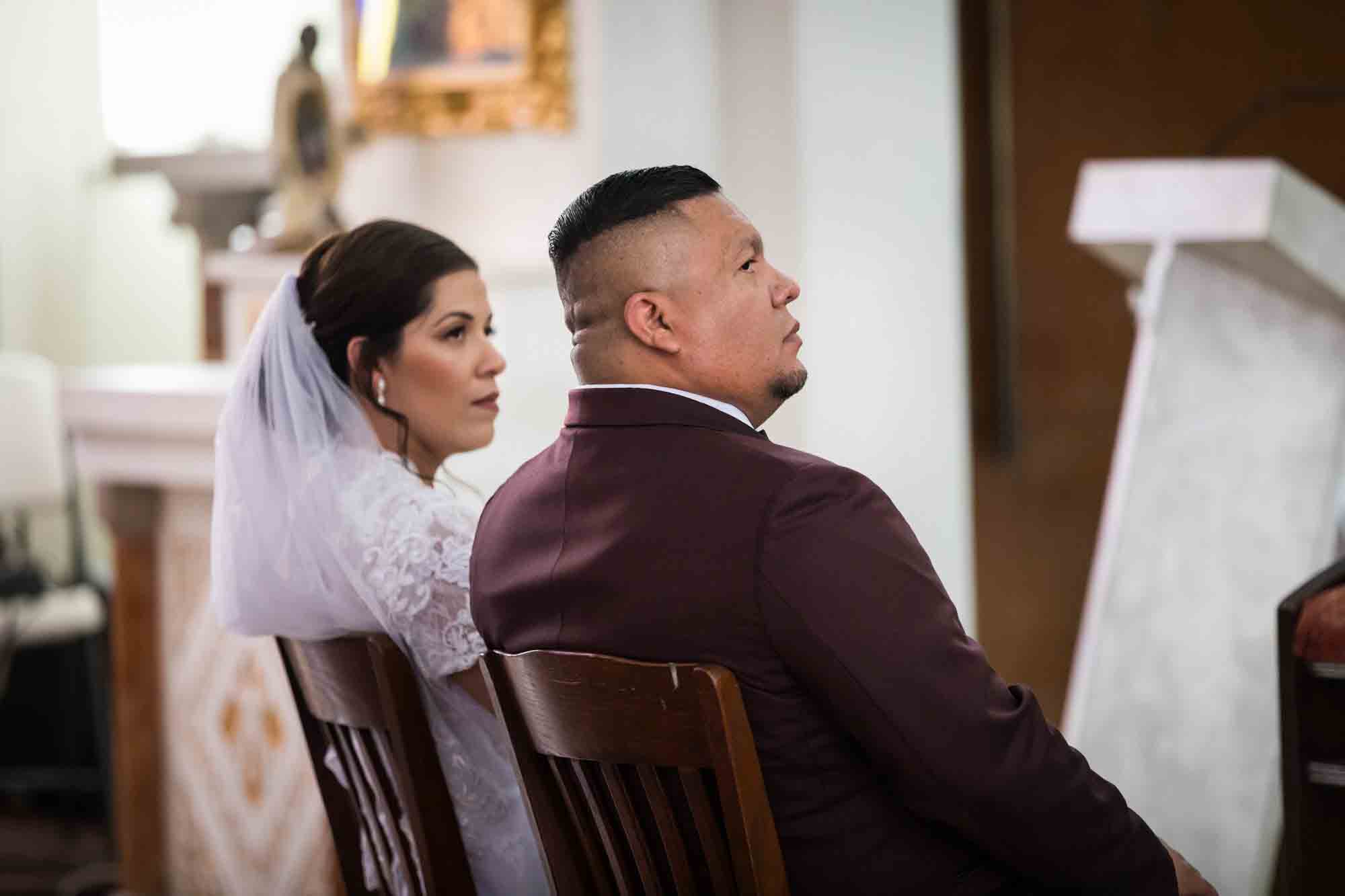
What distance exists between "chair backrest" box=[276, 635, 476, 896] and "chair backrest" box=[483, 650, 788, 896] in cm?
20

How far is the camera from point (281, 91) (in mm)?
4023

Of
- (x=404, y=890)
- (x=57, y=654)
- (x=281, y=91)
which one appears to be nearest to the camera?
(x=404, y=890)

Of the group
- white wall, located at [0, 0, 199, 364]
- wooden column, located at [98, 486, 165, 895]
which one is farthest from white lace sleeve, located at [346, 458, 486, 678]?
white wall, located at [0, 0, 199, 364]

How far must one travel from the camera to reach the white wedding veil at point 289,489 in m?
2.04

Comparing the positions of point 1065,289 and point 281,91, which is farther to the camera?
point 1065,289

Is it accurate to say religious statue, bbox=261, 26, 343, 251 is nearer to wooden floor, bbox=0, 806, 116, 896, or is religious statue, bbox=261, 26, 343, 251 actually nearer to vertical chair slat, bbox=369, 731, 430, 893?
wooden floor, bbox=0, 806, 116, 896

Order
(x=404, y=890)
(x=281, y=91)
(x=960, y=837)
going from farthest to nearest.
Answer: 1. (x=281, y=91)
2. (x=404, y=890)
3. (x=960, y=837)

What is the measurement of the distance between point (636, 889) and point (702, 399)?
1.63 feet

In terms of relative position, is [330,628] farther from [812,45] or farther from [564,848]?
[812,45]

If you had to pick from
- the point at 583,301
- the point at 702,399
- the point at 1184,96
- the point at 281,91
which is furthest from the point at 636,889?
the point at 1184,96

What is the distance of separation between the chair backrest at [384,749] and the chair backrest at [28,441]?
3.40 meters

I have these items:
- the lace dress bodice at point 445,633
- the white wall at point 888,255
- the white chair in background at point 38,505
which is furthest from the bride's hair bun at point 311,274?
the white chair in background at point 38,505

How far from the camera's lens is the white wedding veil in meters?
2.04

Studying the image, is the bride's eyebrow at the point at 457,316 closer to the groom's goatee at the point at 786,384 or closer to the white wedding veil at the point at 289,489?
the white wedding veil at the point at 289,489
